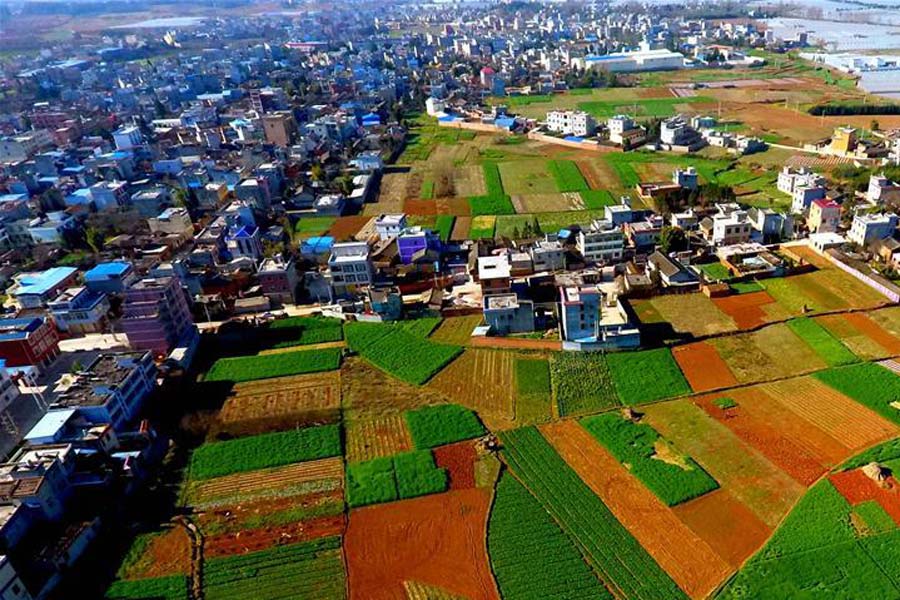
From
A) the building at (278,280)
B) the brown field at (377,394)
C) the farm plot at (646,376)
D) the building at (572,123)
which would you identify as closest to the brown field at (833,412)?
the farm plot at (646,376)

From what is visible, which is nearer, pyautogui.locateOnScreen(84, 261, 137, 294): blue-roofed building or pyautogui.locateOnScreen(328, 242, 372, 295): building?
pyautogui.locateOnScreen(328, 242, 372, 295): building

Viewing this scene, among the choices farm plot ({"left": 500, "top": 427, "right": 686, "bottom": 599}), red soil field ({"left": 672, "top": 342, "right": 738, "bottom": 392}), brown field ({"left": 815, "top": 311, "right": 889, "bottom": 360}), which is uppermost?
farm plot ({"left": 500, "top": 427, "right": 686, "bottom": 599})

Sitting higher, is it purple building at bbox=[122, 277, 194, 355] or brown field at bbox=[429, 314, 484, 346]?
purple building at bbox=[122, 277, 194, 355]

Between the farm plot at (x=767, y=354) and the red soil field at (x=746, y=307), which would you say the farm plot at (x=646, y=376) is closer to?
the farm plot at (x=767, y=354)

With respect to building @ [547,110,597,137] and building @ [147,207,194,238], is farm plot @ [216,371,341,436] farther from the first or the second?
building @ [547,110,597,137]

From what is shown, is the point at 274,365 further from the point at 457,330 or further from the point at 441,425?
the point at 441,425

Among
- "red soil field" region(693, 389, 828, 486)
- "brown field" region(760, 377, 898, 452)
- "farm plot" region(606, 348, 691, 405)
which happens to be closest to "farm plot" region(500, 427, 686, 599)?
"farm plot" region(606, 348, 691, 405)

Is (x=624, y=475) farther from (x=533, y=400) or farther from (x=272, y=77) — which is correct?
(x=272, y=77)
